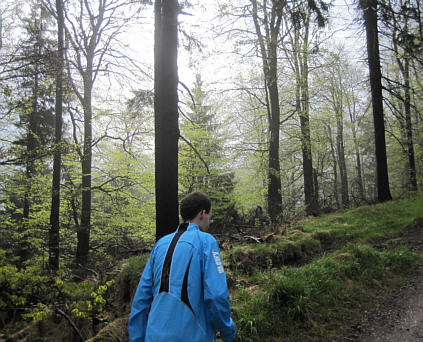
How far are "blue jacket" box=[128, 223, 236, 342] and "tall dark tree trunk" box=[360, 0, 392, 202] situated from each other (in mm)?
11336

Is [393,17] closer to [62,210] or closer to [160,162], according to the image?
[160,162]

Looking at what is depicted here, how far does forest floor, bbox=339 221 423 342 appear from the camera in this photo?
11.3ft

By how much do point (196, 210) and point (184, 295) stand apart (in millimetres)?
713

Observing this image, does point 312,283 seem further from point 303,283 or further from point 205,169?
point 205,169

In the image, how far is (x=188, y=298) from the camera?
1907 mm

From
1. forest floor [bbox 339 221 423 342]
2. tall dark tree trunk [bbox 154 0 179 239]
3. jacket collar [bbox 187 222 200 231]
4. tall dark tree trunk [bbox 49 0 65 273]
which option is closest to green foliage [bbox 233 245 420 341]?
forest floor [bbox 339 221 423 342]

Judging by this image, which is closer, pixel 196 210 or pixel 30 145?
pixel 196 210

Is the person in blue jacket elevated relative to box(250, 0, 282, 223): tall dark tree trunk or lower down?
lower down

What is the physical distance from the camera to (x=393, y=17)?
10.0m

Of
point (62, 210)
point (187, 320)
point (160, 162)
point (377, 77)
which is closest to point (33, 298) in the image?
point (160, 162)

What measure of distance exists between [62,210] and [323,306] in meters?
12.1

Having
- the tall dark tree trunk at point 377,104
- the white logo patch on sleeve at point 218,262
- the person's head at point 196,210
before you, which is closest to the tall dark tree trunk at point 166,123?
the person's head at point 196,210

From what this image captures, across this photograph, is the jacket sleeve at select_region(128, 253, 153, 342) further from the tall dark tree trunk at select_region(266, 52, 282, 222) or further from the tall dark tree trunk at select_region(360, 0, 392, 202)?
the tall dark tree trunk at select_region(360, 0, 392, 202)

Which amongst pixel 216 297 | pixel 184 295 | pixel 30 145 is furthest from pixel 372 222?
pixel 30 145
